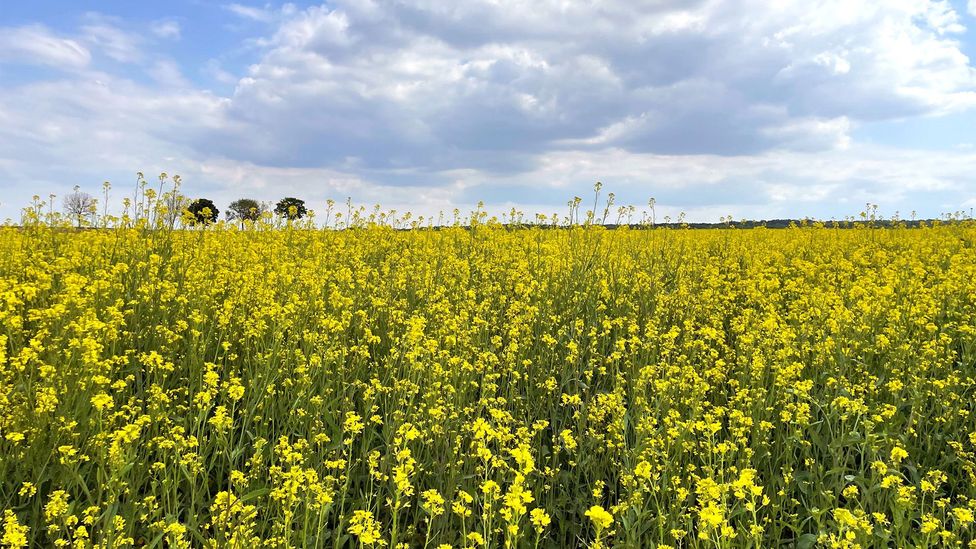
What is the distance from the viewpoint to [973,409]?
410 cm

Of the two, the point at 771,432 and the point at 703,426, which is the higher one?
the point at 703,426

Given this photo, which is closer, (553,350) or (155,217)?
(553,350)

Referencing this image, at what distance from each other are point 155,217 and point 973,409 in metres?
8.16

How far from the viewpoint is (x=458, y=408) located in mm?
3334

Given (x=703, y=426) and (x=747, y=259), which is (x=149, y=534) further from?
(x=747, y=259)

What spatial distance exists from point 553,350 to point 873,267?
7.16 metres

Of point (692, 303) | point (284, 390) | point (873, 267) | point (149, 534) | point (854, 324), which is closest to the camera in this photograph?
point (149, 534)

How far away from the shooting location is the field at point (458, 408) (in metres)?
2.60

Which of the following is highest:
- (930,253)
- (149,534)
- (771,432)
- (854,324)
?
(930,253)

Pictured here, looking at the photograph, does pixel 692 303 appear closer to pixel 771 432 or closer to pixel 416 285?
pixel 771 432

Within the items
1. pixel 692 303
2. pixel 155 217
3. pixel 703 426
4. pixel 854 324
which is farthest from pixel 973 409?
pixel 155 217

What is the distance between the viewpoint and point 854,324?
4949 millimetres

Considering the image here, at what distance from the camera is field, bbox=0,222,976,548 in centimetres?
260

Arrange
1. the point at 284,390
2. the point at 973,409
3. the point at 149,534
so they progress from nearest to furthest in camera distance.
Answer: the point at 149,534 → the point at 284,390 → the point at 973,409
